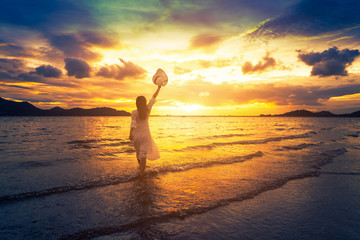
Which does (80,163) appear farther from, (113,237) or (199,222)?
(199,222)

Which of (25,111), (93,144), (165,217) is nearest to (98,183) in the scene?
(165,217)

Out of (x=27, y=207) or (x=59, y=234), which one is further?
(x=27, y=207)

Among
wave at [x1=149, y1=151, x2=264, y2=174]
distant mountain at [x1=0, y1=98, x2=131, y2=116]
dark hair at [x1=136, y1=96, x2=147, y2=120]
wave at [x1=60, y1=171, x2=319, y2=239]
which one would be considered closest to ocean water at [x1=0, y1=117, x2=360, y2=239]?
wave at [x1=60, y1=171, x2=319, y2=239]

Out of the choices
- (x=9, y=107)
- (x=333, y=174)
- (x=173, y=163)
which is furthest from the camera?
(x=9, y=107)

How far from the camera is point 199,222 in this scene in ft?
13.5

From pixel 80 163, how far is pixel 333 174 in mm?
12473

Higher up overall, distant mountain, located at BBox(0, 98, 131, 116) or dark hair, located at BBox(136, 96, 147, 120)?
distant mountain, located at BBox(0, 98, 131, 116)

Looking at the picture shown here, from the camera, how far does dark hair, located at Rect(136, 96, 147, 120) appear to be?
6695mm

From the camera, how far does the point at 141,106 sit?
6832 mm

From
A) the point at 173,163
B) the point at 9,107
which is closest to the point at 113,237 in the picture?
the point at 173,163

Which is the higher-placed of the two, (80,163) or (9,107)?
(9,107)

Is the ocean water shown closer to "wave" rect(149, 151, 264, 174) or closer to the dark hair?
"wave" rect(149, 151, 264, 174)

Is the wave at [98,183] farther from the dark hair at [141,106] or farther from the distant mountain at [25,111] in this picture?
the distant mountain at [25,111]

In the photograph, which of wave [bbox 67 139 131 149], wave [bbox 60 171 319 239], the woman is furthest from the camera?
wave [bbox 67 139 131 149]
